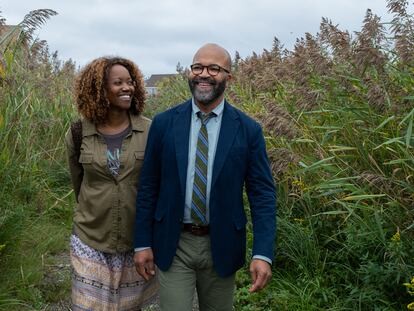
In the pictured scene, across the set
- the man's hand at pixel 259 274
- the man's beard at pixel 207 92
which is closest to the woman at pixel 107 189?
the man's beard at pixel 207 92

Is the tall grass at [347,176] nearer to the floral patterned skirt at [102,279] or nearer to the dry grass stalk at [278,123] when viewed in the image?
the dry grass stalk at [278,123]

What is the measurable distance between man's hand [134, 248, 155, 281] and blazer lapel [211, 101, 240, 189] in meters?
0.51

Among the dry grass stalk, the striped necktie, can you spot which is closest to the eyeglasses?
the striped necktie

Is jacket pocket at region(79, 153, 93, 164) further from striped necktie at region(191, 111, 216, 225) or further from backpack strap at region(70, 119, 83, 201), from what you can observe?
striped necktie at region(191, 111, 216, 225)

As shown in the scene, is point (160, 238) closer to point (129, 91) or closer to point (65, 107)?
point (129, 91)

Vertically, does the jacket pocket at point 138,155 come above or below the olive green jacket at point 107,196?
above

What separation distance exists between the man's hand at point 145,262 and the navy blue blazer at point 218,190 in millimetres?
33

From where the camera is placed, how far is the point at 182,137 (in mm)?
3137

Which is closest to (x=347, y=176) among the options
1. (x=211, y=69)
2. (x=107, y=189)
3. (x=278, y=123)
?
(x=278, y=123)

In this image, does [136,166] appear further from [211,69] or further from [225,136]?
[211,69]

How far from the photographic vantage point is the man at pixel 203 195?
3094 mm

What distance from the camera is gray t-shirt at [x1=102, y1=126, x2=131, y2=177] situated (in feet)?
11.2

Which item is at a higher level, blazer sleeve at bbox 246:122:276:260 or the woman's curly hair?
the woman's curly hair

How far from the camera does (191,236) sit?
124 inches
